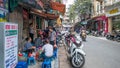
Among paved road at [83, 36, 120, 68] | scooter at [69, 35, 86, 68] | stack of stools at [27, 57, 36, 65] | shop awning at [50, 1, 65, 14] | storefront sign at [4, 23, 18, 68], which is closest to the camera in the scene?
storefront sign at [4, 23, 18, 68]

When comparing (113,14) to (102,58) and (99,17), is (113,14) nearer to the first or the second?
(99,17)

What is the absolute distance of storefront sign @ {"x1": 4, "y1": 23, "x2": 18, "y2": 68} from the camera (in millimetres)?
3680

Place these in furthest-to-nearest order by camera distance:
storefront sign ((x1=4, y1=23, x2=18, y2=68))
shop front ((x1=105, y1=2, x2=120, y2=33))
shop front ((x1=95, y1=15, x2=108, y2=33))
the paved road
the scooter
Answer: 1. shop front ((x1=95, y1=15, x2=108, y2=33))
2. shop front ((x1=105, y1=2, x2=120, y2=33))
3. the paved road
4. the scooter
5. storefront sign ((x1=4, y1=23, x2=18, y2=68))

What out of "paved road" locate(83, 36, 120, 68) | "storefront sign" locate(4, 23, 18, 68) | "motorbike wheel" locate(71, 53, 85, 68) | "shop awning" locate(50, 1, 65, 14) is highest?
"shop awning" locate(50, 1, 65, 14)

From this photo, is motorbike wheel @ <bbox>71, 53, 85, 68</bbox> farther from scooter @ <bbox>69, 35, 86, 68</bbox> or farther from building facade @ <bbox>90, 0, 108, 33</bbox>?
building facade @ <bbox>90, 0, 108, 33</bbox>

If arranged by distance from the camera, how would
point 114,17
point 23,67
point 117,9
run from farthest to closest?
point 114,17
point 117,9
point 23,67

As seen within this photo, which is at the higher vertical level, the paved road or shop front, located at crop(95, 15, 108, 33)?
shop front, located at crop(95, 15, 108, 33)

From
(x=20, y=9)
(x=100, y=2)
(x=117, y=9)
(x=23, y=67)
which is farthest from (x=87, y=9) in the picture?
(x=23, y=67)

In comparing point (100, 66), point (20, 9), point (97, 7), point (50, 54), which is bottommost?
point (100, 66)

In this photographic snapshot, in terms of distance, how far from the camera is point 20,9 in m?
11.6

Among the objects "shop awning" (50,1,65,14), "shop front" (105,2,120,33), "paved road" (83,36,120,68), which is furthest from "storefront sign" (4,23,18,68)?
"shop front" (105,2,120,33)

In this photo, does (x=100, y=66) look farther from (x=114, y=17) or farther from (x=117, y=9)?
(x=114, y=17)

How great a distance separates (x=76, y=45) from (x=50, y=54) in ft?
4.97

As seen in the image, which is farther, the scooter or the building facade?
the building facade
